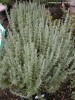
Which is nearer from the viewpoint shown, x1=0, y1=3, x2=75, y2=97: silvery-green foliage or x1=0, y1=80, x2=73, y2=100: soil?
x1=0, y1=3, x2=75, y2=97: silvery-green foliage

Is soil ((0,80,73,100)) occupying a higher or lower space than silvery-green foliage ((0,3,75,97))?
lower

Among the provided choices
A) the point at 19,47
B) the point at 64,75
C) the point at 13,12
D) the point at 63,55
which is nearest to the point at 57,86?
the point at 64,75

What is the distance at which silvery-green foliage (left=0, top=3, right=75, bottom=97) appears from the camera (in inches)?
86.1

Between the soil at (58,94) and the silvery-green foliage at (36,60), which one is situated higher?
the silvery-green foliage at (36,60)

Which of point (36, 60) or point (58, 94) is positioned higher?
point (36, 60)

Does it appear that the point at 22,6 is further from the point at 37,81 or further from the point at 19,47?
the point at 37,81

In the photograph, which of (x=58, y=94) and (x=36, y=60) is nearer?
(x=36, y=60)

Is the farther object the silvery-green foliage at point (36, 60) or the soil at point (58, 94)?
the soil at point (58, 94)

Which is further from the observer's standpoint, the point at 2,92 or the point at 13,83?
the point at 2,92

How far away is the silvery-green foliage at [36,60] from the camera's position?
219 cm

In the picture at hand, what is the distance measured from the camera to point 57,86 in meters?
2.34

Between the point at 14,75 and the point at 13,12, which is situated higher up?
the point at 13,12

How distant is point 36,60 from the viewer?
7.13 ft

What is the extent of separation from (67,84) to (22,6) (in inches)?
36.1
